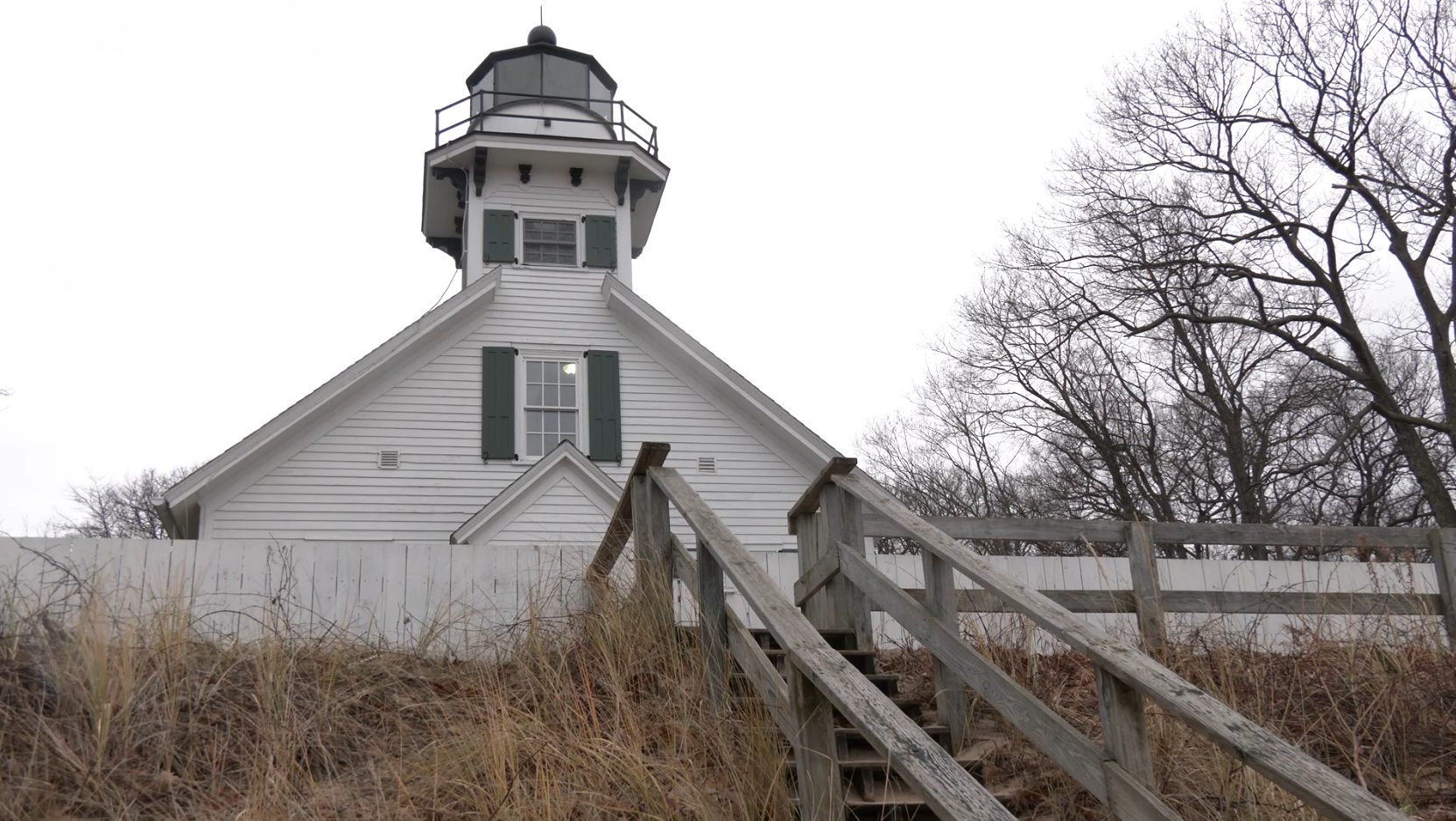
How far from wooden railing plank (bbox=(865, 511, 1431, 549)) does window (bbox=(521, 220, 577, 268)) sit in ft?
31.2

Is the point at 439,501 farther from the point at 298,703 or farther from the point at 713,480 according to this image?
the point at 298,703

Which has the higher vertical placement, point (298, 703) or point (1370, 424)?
point (1370, 424)

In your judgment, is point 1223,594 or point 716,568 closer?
point 716,568

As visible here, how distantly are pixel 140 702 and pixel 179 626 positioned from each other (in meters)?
0.70

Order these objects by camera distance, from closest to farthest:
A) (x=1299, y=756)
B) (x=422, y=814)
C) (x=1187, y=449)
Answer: (x=1299, y=756) → (x=422, y=814) → (x=1187, y=449)

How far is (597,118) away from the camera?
64.6ft

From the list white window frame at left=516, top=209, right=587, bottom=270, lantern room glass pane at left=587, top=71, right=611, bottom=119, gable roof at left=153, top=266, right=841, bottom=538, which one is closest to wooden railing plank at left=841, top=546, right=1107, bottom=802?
gable roof at left=153, top=266, right=841, bottom=538

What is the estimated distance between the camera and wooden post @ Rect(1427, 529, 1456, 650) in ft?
23.4

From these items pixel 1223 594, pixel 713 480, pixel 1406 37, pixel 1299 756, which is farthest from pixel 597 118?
pixel 1299 756

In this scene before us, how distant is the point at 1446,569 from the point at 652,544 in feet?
16.3

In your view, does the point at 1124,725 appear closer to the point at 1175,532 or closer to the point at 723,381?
the point at 1175,532

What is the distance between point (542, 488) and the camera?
13.5 metres

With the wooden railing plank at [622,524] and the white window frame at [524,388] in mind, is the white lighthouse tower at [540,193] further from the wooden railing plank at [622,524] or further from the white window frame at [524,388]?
the wooden railing plank at [622,524]

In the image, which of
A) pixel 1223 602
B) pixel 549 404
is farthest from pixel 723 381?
pixel 1223 602
